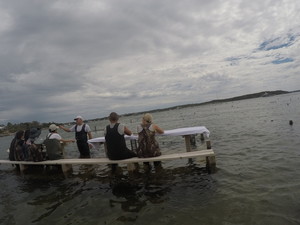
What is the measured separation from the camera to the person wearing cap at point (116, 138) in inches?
302

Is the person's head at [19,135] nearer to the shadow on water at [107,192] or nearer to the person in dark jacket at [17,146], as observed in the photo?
the person in dark jacket at [17,146]

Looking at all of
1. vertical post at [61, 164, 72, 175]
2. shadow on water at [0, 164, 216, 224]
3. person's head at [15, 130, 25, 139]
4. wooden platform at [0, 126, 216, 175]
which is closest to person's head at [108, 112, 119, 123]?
wooden platform at [0, 126, 216, 175]

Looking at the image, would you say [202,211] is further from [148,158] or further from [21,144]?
[21,144]

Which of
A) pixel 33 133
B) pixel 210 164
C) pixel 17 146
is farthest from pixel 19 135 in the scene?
pixel 210 164

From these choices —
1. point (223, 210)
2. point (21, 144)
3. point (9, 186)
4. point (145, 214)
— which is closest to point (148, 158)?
point (145, 214)

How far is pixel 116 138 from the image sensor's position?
7.66m

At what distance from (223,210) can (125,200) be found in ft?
8.66

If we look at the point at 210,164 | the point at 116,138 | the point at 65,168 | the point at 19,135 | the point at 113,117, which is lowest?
the point at 210,164

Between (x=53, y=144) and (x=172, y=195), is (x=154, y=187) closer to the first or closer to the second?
(x=172, y=195)

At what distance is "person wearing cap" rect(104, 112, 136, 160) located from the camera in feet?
25.1

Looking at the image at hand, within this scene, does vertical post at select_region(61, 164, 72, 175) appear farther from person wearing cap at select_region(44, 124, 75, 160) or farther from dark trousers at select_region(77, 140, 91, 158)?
dark trousers at select_region(77, 140, 91, 158)

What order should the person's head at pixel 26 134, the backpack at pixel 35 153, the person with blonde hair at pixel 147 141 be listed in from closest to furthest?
the person with blonde hair at pixel 147 141
the backpack at pixel 35 153
the person's head at pixel 26 134

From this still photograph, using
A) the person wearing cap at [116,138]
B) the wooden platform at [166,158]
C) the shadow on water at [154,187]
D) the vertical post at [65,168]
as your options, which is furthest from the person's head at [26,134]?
the shadow on water at [154,187]

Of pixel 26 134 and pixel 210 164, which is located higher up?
pixel 26 134
